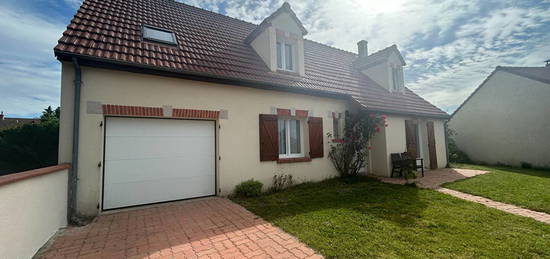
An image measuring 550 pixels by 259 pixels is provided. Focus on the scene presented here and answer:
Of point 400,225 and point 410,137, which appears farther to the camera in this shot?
point 410,137

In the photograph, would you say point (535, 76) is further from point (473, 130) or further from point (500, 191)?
point (500, 191)

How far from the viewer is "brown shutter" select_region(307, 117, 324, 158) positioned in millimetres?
7547

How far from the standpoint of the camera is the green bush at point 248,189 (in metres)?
5.98

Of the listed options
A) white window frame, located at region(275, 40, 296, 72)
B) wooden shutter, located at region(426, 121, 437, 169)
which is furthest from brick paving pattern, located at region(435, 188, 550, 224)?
white window frame, located at region(275, 40, 296, 72)

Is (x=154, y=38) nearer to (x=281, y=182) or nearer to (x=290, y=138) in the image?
(x=290, y=138)

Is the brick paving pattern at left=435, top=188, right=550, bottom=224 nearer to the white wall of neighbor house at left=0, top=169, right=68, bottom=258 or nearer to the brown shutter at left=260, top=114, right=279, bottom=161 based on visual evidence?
the brown shutter at left=260, top=114, right=279, bottom=161

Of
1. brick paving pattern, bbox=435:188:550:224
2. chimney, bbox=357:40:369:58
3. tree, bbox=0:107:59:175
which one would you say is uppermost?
chimney, bbox=357:40:369:58

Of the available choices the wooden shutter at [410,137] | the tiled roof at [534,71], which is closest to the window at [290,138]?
the wooden shutter at [410,137]

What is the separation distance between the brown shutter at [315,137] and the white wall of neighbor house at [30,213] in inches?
247

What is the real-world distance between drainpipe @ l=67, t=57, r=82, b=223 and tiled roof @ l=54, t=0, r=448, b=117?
462 millimetres

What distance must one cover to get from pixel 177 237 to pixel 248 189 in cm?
263

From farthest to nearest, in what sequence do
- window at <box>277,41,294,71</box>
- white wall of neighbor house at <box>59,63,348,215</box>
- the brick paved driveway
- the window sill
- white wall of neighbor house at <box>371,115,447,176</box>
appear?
white wall of neighbor house at <box>371,115,447,176</box>, window at <box>277,41,294,71</box>, the window sill, white wall of neighbor house at <box>59,63,348,215</box>, the brick paved driveway

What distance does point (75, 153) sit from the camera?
174 inches

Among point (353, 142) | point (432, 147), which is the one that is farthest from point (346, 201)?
point (432, 147)
